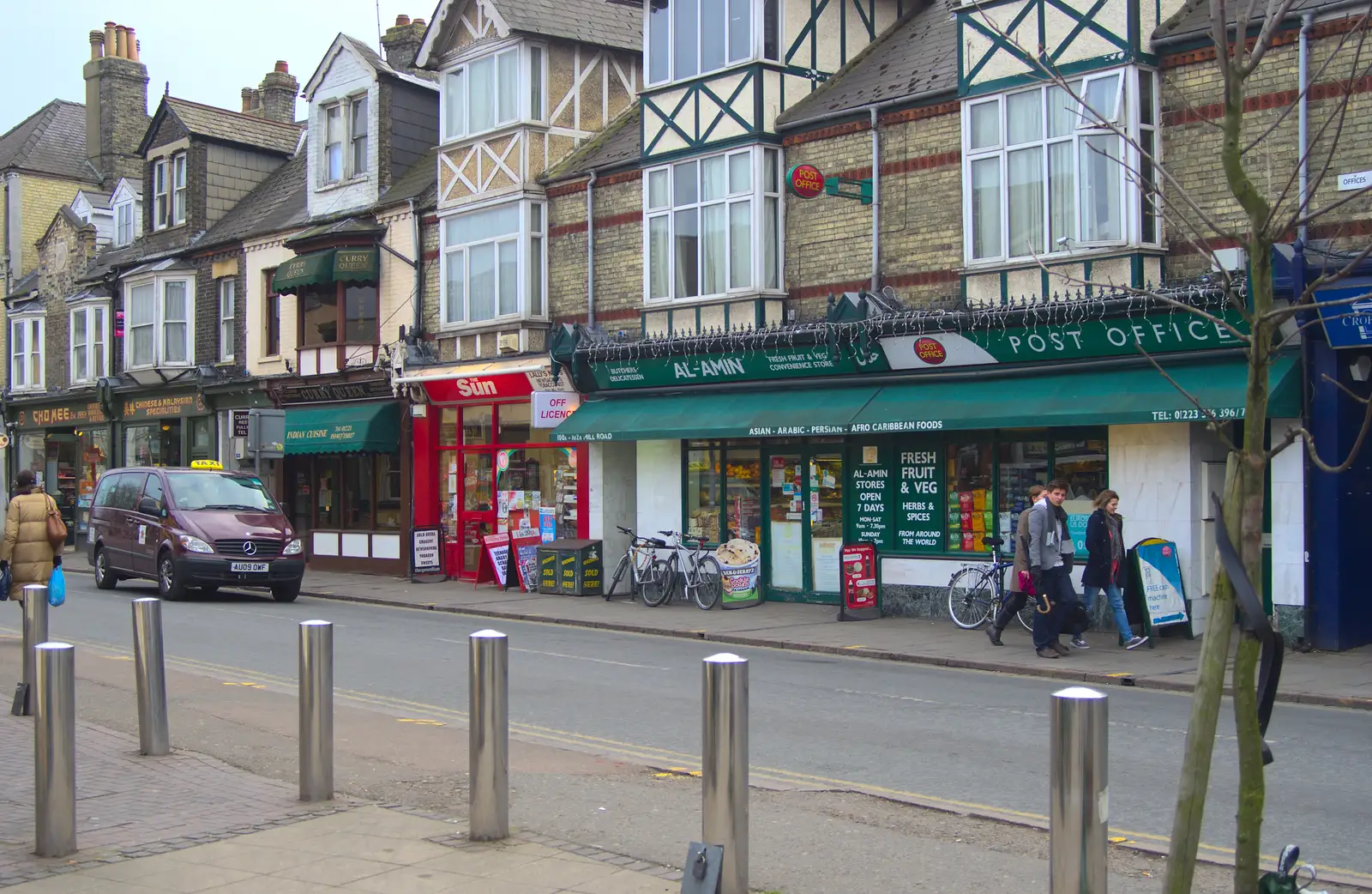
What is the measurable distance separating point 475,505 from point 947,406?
11.4 m

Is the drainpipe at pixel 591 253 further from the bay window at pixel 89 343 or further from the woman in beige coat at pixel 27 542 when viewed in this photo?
the bay window at pixel 89 343

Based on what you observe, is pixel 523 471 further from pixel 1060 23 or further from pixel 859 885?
pixel 859 885

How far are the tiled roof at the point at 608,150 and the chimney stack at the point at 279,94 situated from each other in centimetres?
1699

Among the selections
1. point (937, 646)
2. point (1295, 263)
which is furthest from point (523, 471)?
point (1295, 263)

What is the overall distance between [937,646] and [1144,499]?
120 inches

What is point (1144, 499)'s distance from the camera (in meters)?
15.6

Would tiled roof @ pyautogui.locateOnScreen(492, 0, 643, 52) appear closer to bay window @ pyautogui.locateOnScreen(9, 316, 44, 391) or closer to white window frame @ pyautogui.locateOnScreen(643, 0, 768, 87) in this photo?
white window frame @ pyautogui.locateOnScreen(643, 0, 768, 87)

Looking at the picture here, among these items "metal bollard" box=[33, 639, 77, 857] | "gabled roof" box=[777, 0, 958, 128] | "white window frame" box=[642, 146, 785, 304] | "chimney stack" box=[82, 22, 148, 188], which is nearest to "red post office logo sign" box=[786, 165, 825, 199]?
"gabled roof" box=[777, 0, 958, 128]

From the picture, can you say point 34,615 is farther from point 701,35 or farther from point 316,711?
point 701,35

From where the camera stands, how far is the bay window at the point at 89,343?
3500 centimetres

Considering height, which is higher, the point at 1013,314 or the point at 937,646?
the point at 1013,314

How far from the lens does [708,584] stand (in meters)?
19.6

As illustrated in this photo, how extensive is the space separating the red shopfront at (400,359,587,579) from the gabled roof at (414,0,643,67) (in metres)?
6.00

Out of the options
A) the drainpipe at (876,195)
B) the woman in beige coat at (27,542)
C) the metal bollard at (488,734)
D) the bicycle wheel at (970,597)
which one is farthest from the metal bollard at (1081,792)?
the drainpipe at (876,195)
